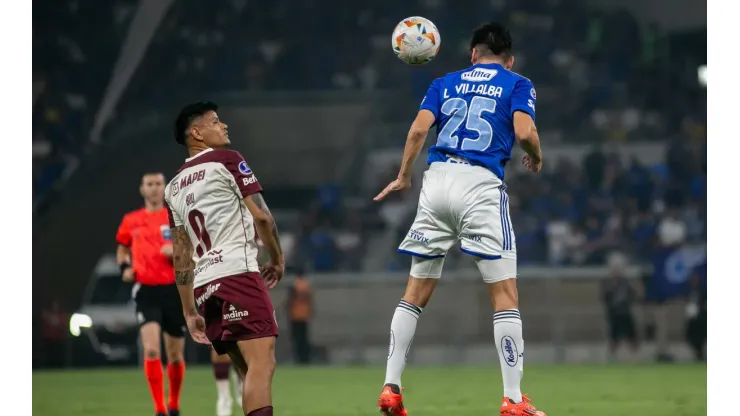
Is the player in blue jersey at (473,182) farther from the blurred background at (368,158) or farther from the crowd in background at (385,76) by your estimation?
the crowd in background at (385,76)

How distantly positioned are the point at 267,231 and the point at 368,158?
18940mm

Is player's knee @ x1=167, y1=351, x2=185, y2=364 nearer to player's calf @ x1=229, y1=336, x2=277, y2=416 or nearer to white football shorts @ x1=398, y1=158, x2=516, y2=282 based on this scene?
white football shorts @ x1=398, y1=158, x2=516, y2=282

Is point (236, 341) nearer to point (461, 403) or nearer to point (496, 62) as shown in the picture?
point (496, 62)

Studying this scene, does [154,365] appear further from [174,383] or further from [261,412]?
[261,412]

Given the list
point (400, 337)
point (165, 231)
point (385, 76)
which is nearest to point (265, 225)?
point (400, 337)

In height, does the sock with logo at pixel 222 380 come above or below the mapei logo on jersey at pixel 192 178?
below

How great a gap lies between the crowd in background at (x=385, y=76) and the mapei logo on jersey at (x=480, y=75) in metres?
16.6

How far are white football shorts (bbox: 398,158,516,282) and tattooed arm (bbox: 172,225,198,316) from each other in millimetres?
1357

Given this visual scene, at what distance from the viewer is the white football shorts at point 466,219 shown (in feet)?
24.2

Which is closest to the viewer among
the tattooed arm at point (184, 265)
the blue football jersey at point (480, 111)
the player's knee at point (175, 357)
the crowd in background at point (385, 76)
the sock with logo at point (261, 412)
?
the sock with logo at point (261, 412)

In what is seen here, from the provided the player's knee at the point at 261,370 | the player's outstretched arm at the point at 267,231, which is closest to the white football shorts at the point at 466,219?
the player's outstretched arm at the point at 267,231

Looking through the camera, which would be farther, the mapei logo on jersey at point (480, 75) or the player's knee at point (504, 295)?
the mapei logo on jersey at point (480, 75)

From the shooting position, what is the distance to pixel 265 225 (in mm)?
6422

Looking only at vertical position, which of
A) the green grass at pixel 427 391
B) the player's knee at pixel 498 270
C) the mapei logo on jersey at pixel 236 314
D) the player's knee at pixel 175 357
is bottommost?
the green grass at pixel 427 391
